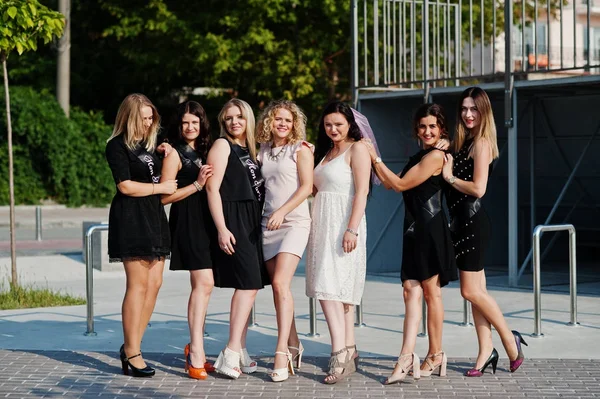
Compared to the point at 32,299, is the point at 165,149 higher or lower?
higher

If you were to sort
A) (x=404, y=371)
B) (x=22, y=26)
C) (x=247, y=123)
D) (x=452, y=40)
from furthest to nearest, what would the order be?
1. (x=452, y=40)
2. (x=22, y=26)
3. (x=247, y=123)
4. (x=404, y=371)

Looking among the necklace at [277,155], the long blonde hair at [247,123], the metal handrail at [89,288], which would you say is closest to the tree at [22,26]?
the metal handrail at [89,288]

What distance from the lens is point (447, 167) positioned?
6902 mm

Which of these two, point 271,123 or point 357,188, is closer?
point 357,188

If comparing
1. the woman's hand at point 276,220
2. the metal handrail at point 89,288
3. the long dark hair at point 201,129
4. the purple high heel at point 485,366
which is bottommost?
the purple high heel at point 485,366

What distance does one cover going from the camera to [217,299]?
10805 mm

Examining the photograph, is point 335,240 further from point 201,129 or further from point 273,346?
point 273,346

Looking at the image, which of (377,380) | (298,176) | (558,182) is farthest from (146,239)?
(558,182)

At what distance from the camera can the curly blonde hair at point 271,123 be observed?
23.1 feet

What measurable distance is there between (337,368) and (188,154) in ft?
5.51

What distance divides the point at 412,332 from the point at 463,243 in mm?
653

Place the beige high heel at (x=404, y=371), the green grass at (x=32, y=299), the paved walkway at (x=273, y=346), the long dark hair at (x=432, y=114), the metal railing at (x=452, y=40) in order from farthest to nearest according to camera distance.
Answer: the metal railing at (x=452, y=40), the green grass at (x=32, y=299), the long dark hair at (x=432, y=114), the beige high heel at (x=404, y=371), the paved walkway at (x=273, y=346)

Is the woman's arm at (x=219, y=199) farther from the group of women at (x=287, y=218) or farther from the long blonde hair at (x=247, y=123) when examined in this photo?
the long blonde hair at (x=247, y=123)

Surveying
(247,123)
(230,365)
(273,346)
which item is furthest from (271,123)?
(273,346)
